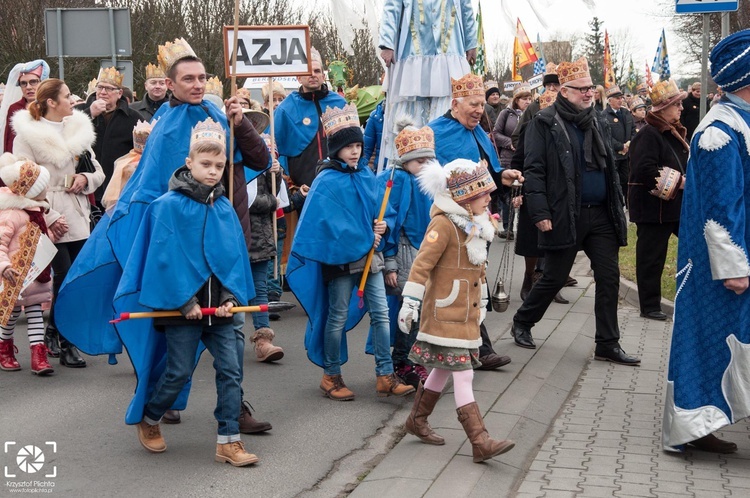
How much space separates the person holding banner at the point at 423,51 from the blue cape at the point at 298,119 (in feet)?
3.55

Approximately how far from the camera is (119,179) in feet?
27.8

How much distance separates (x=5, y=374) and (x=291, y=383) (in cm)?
215

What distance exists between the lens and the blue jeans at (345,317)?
24.0 ft

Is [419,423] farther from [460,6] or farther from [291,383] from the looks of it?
[460,6]

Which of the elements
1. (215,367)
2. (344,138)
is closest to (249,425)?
(215,367)

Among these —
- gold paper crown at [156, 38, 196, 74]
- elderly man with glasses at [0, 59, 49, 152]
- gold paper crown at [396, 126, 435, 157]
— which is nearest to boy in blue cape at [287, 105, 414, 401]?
gold paper crown at [396, 126, 435, 157]

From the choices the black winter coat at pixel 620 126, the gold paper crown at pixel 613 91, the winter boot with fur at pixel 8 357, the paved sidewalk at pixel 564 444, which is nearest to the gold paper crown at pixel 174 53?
the paved sidewalk at pixel 564 444

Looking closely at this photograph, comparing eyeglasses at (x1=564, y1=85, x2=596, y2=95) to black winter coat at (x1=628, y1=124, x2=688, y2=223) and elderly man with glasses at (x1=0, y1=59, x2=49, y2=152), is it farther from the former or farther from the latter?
elderly man with glasses at (x1=0, y1=59, x2=49, y2=152)

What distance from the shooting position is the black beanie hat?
730 cm

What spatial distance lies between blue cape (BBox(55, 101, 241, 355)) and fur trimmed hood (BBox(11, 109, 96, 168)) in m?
1.85

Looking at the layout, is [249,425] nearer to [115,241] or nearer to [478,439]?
[115,241]

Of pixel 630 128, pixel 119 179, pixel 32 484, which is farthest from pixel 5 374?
pixel 630 128

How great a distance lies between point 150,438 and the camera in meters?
6.12

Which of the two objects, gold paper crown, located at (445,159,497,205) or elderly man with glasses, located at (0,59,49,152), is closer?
gold paper crown, located at (445,159,497,205)
